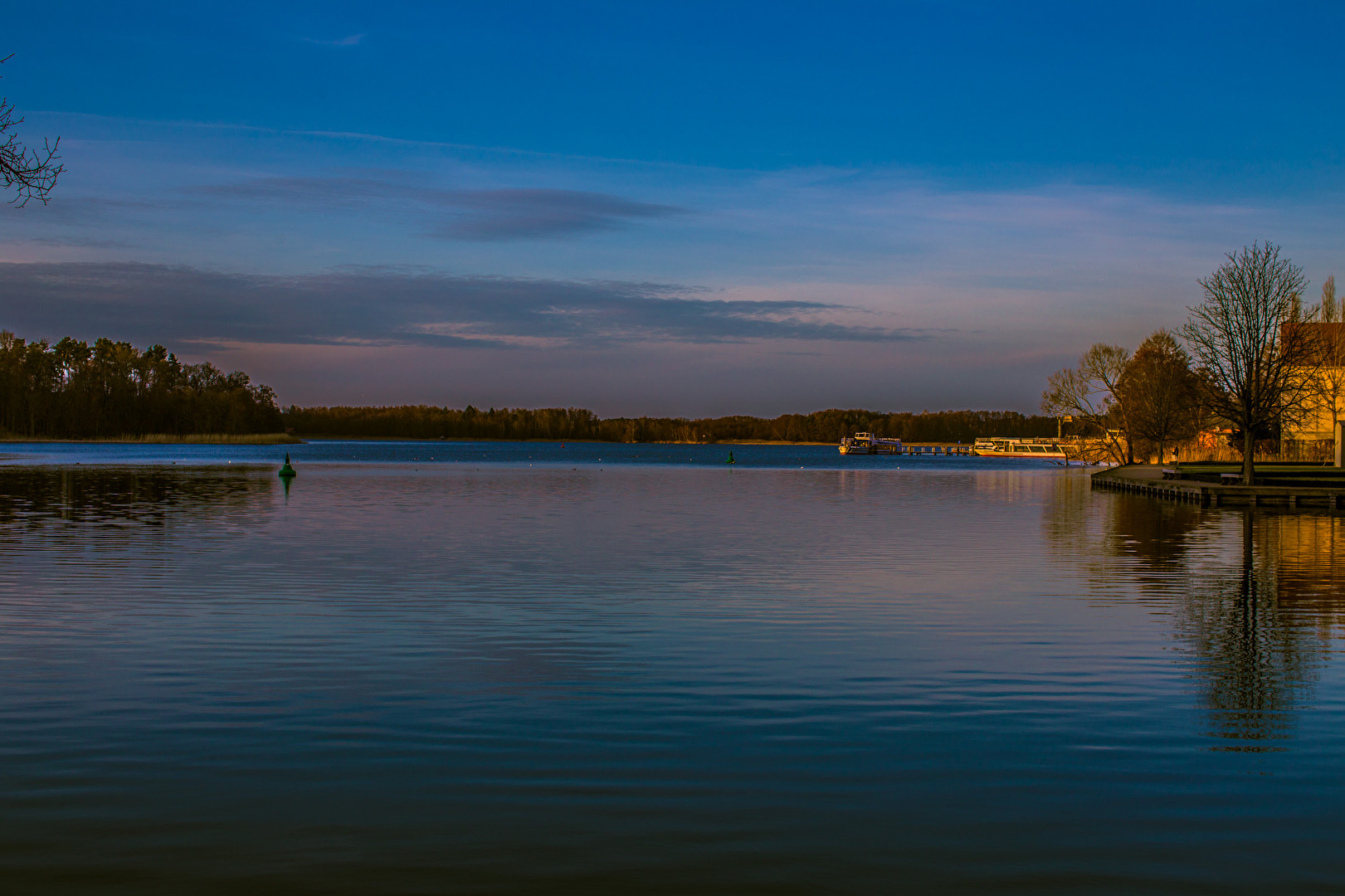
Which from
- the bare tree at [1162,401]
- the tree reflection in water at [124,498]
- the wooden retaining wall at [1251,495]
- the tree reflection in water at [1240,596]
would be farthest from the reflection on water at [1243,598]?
the bare tree at [1162,401]

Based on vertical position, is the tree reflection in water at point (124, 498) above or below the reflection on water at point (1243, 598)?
above

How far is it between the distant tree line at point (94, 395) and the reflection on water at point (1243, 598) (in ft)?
562

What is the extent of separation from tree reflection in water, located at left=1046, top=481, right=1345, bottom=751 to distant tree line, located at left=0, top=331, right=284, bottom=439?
6749 inches

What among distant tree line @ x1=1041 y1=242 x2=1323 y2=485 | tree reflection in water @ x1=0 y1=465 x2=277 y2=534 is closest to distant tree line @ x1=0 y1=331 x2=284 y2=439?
tree reflection in water @ x1=0 y1=465 x2=277 y2=534

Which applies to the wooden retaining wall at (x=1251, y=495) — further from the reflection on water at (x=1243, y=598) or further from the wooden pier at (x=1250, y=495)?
the reflection on water at (x=1243, y=598)

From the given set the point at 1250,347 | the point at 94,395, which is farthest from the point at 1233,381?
the point at 94,395

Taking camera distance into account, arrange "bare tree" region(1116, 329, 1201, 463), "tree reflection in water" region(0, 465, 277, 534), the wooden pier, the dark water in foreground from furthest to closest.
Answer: "bare tree" region(1116, 329, 1201, 463) → the wooden pier → "tree reflection in water" region(0, 465, 277, 534) → the dark water in foreground

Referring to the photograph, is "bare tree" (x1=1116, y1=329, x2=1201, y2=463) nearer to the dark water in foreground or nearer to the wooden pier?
the wooden pier

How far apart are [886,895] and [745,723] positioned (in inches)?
154

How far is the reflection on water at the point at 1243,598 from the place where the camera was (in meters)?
11.2

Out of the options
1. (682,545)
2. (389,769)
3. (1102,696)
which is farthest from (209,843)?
(682,545)

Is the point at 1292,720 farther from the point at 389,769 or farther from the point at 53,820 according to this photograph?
the point at 53,820

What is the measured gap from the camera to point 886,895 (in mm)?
6203

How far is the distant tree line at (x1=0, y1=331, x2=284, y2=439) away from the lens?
555 ft
